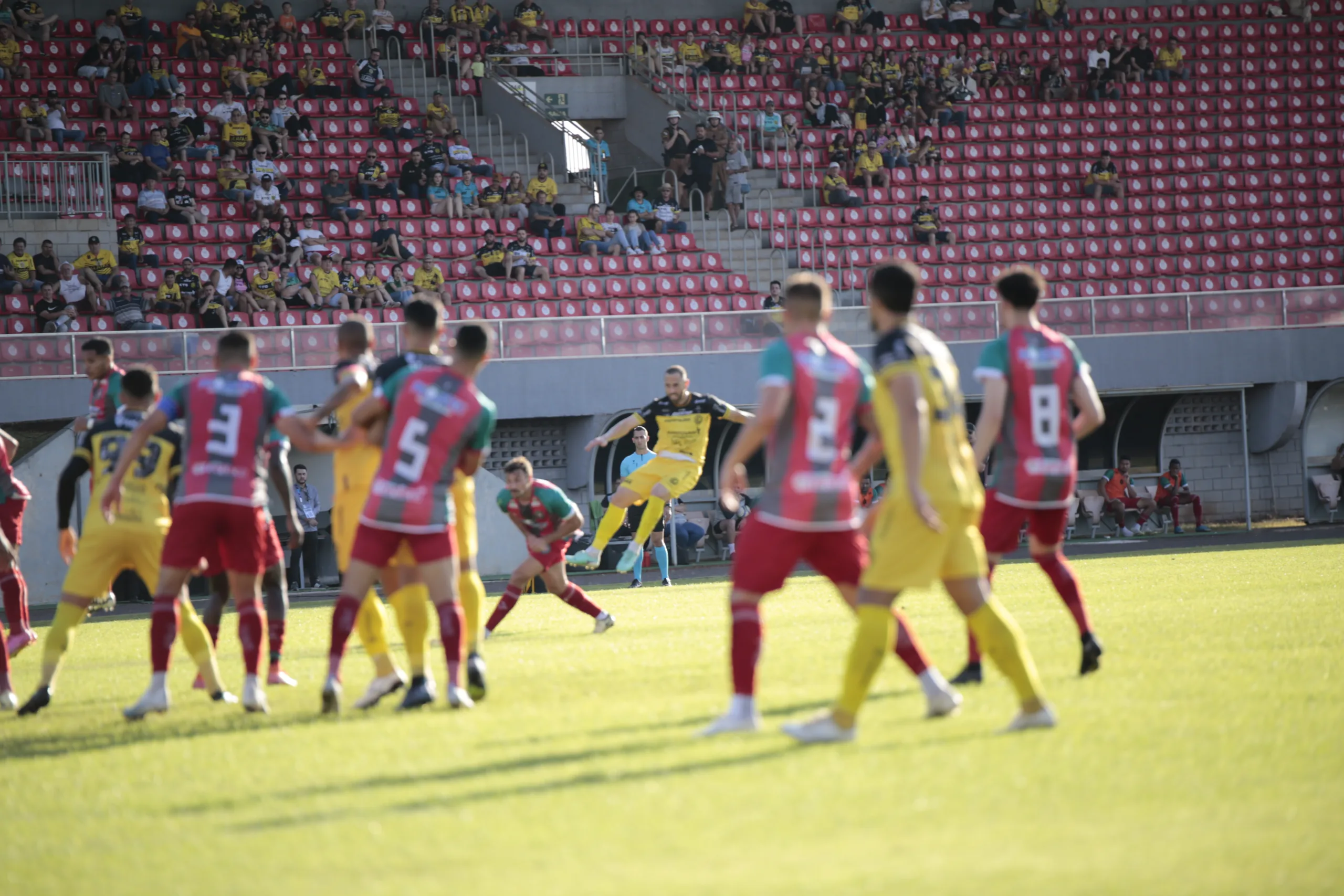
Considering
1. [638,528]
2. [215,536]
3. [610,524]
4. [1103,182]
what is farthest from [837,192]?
[215,536]

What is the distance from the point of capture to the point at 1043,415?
8594mm

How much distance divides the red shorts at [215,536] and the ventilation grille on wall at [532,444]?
16.9 metres

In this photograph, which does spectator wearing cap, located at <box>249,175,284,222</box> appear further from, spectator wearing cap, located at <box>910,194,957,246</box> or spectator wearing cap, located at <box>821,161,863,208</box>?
→ spectator wearing cap, located at <box>910,194,957,246</box>

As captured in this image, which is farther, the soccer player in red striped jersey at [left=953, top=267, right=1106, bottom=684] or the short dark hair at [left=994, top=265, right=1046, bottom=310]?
the soccer player in red striped jersey at [left=953, top=267, right=1106, bottom=684]

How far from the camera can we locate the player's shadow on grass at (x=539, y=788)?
566cm

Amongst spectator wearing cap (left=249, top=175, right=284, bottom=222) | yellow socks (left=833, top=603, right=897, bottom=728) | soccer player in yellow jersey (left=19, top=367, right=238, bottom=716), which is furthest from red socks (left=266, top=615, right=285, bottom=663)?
spectator wearing cap (left=249, top=175, right=284, bottom=222)

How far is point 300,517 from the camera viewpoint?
21.6 meters

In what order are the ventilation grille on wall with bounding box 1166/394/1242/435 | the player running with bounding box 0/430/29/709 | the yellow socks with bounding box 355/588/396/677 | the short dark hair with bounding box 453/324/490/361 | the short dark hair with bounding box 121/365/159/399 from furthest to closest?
1. the ventilation grille on wall with bounding box 1166/394/1242/435
2. the player running with bounding box 0/430/29/709
3. the short dark hair with bounding box 121/365/159/399
4. the yellow socks with bounding box 355/588/396/677
5. the short dark hair with bounding box 453/324/490/361

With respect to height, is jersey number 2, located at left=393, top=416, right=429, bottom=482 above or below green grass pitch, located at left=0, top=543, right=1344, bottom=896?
above

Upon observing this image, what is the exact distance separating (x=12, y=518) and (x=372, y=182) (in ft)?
56.9

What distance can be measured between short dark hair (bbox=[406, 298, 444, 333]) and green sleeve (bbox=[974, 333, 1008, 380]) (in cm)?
291

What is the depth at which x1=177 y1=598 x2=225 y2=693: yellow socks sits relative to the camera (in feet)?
29.8

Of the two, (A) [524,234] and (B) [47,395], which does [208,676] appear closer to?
(B) [47,395]

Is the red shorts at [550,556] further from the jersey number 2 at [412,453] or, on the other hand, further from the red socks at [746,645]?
the red socks at [746,645]
